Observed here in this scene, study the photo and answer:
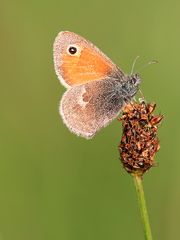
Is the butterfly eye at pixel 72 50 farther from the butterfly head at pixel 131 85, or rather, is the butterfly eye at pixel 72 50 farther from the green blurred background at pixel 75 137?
the green blurred background at pixel 75 137

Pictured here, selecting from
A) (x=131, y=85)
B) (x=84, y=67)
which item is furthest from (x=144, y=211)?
(x=84, y=67)

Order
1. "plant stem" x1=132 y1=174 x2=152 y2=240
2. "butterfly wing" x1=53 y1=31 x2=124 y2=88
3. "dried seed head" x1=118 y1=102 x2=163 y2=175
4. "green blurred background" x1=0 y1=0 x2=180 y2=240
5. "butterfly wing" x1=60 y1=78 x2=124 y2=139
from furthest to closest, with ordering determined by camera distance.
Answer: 1. "green blurred background" x1=0 y1=0 x2=180 y2=240
2. "butterfly wing" x1=53 y1=31 x2=124 y2=88
3. "butterfly wing" x1=60 y1=78 x2=124 y2=139
4. "dried seed head" x1=118 y1=102 x2=163 y2=175
5. "plant stem" x1=132 y1=174 x2=152 y2=240

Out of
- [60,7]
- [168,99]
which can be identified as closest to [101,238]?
[168,99]

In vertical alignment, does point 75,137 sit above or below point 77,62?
above

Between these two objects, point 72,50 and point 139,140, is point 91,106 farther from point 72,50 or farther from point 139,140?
point 139,140

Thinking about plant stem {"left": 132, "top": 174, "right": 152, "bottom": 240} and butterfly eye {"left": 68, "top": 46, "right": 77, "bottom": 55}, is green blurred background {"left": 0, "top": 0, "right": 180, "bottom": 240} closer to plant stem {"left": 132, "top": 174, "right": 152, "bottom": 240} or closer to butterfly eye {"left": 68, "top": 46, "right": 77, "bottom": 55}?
butterfly eye {"left": 68, "top": 46, "right": 77, "bottom": 55}

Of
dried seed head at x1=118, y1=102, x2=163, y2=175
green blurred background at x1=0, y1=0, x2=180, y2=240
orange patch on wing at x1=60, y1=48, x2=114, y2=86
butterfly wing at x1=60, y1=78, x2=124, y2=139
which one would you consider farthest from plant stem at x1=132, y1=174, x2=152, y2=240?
green blurred background at x1=0, y1=0, x2=180, y2=240

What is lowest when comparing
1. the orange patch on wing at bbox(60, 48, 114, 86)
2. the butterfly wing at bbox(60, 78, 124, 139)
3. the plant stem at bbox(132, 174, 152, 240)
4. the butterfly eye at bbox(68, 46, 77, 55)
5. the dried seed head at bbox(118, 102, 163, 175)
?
the plant stem at bbox(132, 174, 152, 240)
